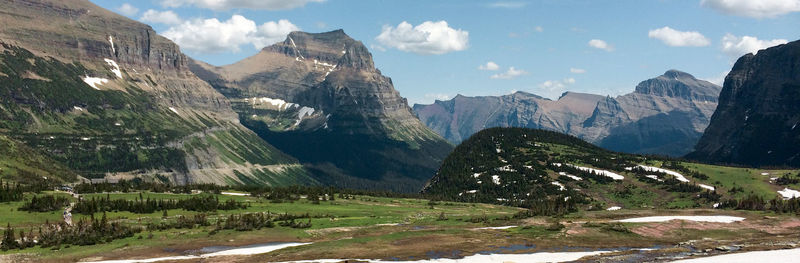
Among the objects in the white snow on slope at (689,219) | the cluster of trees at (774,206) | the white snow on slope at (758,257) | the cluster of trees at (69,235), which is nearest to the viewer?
the white snow on slope at (758,257)

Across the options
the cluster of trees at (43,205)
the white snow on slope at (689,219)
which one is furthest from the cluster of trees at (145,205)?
the white snow on slope at (689,219)

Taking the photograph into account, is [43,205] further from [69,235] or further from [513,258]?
[513,258]

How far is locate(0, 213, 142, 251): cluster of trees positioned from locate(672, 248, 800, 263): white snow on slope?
89300 mm

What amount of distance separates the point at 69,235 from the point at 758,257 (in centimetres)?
10469

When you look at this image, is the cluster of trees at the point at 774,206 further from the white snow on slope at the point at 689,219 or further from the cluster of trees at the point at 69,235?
the cluster of trees at the point at 69,235

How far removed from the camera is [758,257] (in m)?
87.8

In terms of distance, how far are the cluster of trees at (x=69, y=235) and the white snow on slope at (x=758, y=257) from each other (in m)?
89.3

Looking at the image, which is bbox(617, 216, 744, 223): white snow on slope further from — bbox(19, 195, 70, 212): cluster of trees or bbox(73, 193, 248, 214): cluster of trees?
bbox(19, 195, 70, 212): cluster of trees

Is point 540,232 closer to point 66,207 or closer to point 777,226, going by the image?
point 777,226

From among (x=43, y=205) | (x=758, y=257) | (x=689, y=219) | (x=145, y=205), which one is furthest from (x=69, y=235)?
(x=689, y=219)

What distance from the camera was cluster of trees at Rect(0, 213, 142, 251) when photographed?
107 meters

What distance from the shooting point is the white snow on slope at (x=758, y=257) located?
85500 mm

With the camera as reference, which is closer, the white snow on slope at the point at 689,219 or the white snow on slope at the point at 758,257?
the white snow on slope at the point at 758,257

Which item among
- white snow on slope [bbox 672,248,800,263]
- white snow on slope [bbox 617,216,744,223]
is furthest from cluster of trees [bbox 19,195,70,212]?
white snow on slope [bbox 672,248,800,263]
